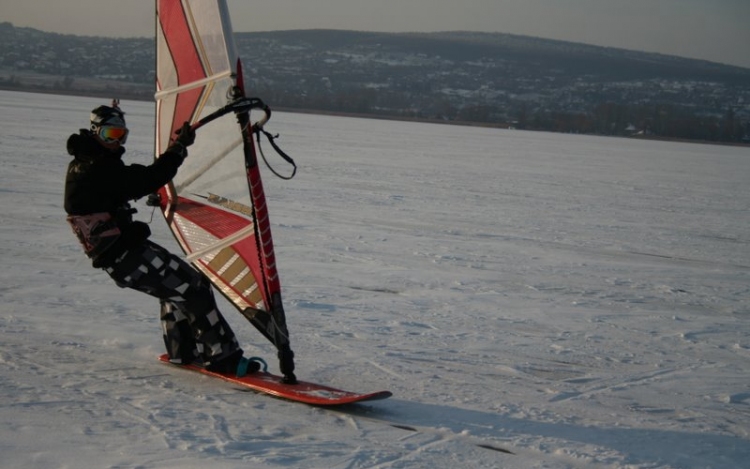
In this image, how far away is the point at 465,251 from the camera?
30.5 feet

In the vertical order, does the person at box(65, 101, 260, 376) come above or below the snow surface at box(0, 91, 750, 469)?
above

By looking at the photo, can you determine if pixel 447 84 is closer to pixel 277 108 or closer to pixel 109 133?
pixel 277 108

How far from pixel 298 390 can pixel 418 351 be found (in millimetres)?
1177

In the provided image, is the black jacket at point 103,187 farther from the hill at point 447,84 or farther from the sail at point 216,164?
the hill at point 447,84

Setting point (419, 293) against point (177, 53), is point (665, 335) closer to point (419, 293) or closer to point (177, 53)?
point (419, 293)

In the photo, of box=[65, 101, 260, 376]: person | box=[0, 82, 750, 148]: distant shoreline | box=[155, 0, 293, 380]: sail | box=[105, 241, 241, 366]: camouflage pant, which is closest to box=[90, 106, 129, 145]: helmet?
box=[65, 101, 260, 376]: person

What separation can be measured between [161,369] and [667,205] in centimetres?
1236

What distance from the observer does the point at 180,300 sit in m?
4.71

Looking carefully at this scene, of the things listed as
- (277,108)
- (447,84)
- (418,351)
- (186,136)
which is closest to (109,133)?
(186,136)

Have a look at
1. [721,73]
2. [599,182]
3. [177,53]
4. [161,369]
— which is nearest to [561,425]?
[161,369]

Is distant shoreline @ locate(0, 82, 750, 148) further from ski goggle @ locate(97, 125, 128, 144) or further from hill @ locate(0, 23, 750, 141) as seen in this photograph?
ski goggle @ locate(97, 125, 128, 144)

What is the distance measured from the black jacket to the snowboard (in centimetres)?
88

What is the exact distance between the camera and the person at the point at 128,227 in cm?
436

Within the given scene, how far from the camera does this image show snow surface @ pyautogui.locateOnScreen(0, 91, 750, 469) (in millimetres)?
3957
